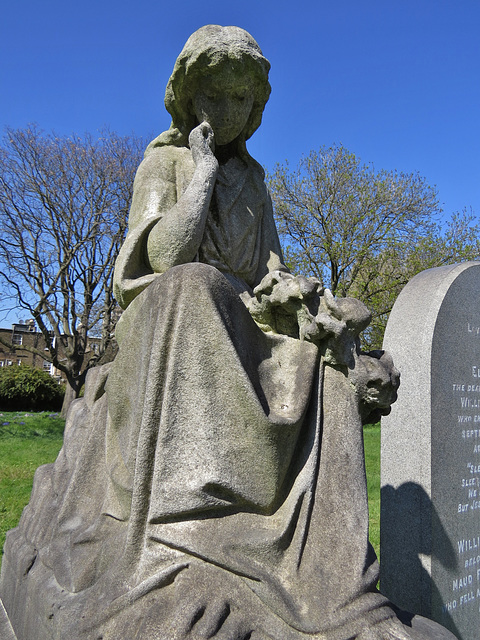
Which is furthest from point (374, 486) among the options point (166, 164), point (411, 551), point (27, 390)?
point (27, 390)

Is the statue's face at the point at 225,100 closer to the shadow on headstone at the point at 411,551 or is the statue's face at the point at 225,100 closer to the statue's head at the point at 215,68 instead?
the statue's head at the point at 215,68

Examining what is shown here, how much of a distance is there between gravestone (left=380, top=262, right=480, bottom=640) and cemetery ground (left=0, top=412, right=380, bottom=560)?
1.68 m

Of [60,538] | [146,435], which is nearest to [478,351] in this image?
[146,435]

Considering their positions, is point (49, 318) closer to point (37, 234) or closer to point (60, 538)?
point (37, 234)

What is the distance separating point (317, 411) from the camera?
Result: 223cm

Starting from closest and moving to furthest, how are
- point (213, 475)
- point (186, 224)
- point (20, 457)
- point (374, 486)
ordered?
point (213, 475), point (186, 224), point (374, 486), point (20, 457)

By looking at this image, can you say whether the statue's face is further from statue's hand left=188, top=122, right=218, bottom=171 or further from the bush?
the bush

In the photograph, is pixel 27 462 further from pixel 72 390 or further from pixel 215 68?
pixel 72 390

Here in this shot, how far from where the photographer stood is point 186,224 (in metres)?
2.62

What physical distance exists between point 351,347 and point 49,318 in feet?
52.8

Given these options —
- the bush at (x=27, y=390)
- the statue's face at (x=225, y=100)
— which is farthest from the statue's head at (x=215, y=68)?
the bush at (x=27, y=390)

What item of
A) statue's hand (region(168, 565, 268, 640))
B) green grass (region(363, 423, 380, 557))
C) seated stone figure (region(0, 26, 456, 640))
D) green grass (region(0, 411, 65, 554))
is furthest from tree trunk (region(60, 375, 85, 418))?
statue's hand (region(168, 565, 268, 640))

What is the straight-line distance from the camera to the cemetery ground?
5.61 meters

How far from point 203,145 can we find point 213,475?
1767 mm
